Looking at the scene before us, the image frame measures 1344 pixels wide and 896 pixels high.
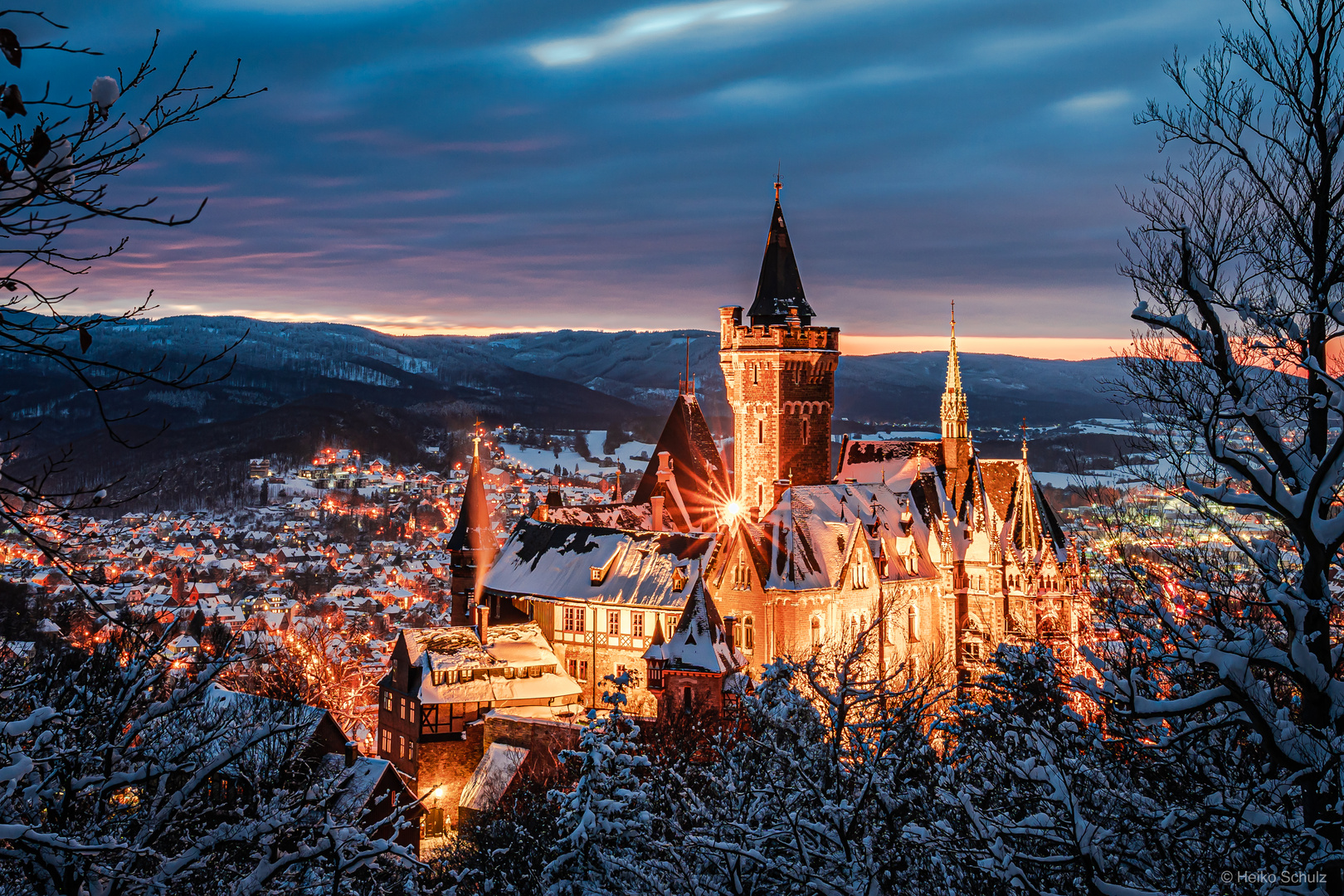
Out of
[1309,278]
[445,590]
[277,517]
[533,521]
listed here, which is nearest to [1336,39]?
[1309,278]

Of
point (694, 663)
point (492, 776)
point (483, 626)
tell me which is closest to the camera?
point (492, 776)

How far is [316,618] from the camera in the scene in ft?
349

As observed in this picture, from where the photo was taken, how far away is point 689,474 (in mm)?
66500

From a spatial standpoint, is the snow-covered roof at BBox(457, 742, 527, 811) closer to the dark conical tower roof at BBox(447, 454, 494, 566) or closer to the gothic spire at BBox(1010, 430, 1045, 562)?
the dark conical tower roof at BBox(447, 454, 494, 566)

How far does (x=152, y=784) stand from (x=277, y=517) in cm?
18874

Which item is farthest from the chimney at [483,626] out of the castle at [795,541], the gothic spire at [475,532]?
the gothic spire at [475,532]

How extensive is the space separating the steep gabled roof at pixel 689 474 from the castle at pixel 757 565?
120 mm

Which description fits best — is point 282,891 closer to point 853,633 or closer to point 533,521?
point 853,633

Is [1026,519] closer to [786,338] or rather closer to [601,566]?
[786,338]

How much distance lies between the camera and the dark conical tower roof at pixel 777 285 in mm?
62719

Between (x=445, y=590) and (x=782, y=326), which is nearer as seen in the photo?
(x=782, y=326)

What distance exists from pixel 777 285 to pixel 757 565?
18133 mm

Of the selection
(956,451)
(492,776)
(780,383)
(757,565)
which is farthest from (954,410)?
(492,776)

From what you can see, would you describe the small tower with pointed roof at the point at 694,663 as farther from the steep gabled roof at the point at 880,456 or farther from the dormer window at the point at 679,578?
the steep gabled roof at the point at 880,456
